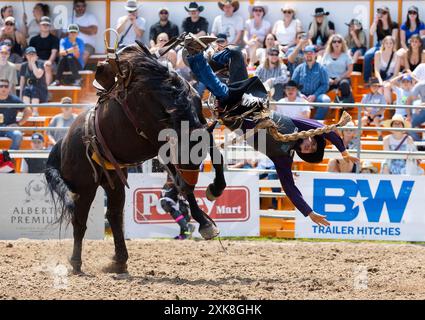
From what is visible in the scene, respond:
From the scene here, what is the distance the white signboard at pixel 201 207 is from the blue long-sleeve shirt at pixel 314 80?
2.01m

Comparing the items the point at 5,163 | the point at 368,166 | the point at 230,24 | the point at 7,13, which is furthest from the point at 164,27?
the point at 368,166

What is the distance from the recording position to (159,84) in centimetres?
762

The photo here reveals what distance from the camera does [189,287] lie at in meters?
7.77

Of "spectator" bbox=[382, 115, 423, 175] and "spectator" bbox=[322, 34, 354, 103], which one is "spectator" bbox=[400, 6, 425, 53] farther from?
"spectator" bbox=[382, 115, 423, 175]

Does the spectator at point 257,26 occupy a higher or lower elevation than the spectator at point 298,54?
higher

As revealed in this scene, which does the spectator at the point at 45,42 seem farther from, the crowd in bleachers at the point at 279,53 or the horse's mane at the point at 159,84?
the horse's mane at the point at 159,84

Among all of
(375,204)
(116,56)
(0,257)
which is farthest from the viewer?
(375,204)

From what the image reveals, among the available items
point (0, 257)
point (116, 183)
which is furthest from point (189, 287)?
point (0, 257)

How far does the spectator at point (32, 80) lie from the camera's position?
14.0 meters

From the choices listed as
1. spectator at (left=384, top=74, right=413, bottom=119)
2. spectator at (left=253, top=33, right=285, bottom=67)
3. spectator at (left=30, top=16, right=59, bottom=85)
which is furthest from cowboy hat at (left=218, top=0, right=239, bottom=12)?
spectator at (left=384, top=74, right=413, bottom=119)

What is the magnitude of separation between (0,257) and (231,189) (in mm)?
3238

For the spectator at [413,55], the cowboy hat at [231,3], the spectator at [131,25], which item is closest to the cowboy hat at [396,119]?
the spectator at [413,55]

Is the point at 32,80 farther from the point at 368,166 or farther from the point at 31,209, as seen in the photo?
the point at 368,166

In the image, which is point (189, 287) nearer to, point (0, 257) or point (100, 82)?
point (100, 82)
